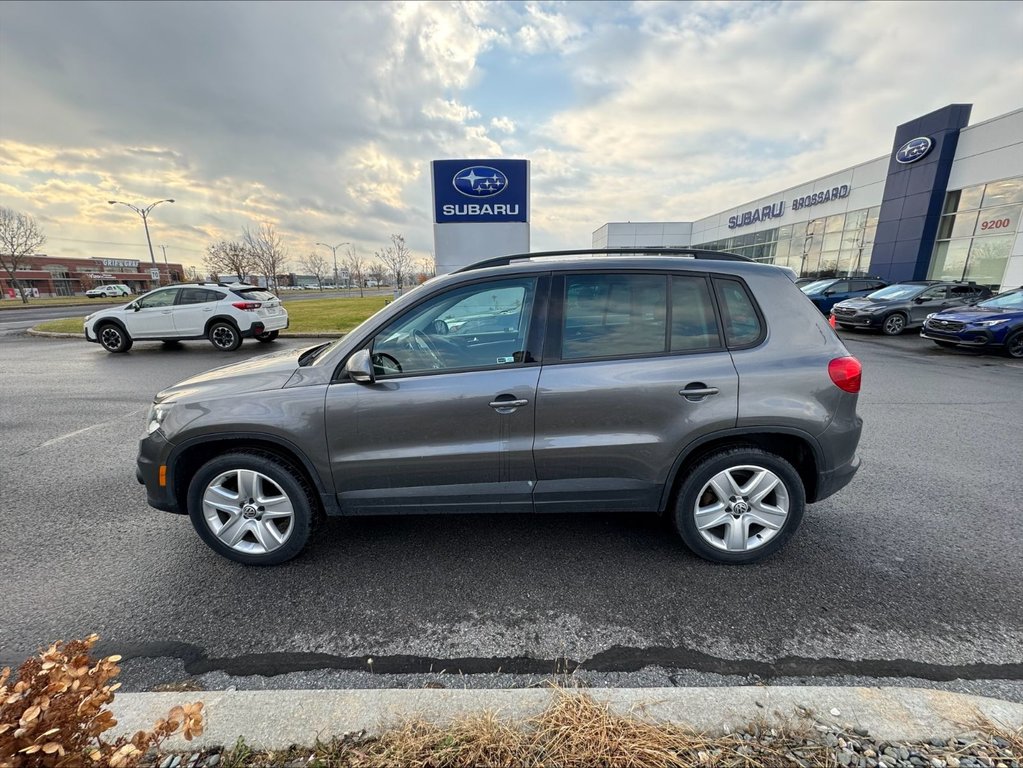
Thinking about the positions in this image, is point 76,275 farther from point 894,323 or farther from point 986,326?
point 986,326

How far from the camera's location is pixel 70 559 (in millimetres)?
2889

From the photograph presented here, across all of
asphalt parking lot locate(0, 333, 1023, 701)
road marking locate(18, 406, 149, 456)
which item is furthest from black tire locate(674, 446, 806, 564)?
road marking locate(18, 406, 149, 456)

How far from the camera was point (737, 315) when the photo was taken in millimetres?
2717

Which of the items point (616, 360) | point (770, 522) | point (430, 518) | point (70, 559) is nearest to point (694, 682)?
point (770, 522)

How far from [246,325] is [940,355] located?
54.6 ft

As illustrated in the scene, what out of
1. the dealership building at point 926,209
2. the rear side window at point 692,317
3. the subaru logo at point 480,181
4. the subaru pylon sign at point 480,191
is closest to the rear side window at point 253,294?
the subaru pylon sign at point 480,191

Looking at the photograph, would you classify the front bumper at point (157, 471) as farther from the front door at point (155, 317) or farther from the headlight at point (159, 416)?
the front door at point (155, 317)

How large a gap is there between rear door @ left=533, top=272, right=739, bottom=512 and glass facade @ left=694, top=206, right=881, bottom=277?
23.3 m

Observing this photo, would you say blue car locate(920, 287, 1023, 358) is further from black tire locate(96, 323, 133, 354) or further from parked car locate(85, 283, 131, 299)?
parked car locate(85, 283, 131, 299)

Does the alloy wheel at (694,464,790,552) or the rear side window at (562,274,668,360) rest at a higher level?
the rear side window at (562,274,668,360)

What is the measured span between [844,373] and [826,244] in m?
32.1

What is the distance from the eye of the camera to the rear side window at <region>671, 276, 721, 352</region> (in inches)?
105

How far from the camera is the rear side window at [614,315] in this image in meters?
2.67

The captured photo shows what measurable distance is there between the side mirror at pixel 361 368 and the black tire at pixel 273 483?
0.73 metres
